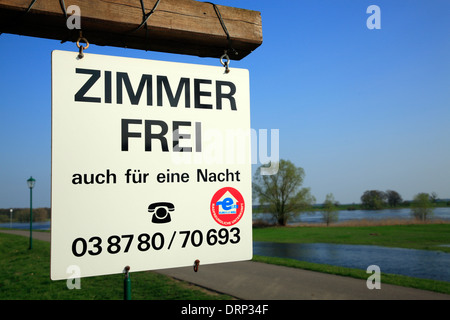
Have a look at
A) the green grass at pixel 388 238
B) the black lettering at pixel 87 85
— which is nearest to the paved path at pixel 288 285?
the black lettering at pixel 87 85

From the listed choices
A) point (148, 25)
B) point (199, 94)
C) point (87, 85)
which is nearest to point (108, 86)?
point (87, 85)

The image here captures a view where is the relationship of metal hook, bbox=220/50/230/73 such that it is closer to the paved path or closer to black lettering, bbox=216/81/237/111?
black lettering, bbox=216/81/237/111

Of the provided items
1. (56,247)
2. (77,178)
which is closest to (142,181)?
(77,178)

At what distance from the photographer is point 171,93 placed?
6.44 feet

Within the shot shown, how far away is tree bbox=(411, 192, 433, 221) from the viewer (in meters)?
39.7

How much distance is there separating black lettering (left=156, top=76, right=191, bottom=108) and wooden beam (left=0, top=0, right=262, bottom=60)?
0.23 m

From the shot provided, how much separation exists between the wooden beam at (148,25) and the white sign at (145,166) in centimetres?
13

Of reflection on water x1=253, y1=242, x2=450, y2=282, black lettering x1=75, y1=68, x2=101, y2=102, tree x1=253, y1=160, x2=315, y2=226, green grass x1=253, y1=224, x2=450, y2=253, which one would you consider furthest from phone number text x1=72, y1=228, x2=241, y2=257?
tree x1=253, y1=160, x2=315, y2=226

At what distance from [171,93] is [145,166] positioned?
463mm

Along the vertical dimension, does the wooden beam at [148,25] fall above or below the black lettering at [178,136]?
above

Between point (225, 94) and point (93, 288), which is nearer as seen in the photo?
point (225, 94)

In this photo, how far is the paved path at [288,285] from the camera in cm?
787

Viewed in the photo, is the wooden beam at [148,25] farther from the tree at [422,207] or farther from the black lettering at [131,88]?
the tree at [422,207]

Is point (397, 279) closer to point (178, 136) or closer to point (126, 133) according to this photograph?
point (178, 136)
